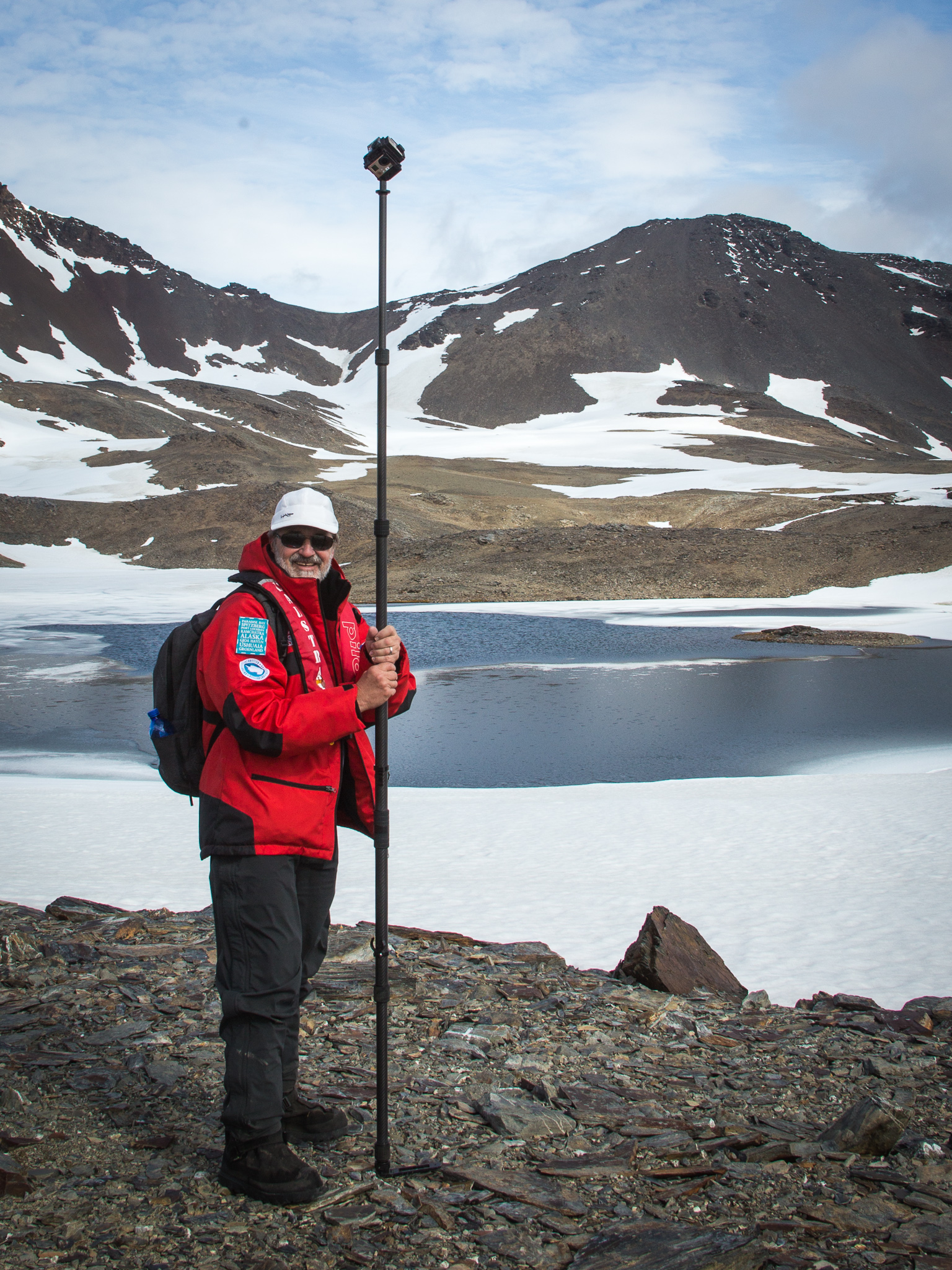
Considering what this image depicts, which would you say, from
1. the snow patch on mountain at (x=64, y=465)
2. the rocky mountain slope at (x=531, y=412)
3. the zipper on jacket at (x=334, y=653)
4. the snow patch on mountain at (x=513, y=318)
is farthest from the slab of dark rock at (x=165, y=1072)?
the snow patch on mountain at (x=513, y=318)

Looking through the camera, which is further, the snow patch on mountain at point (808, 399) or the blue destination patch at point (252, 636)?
the snow patch on mountain at point (808, 399)

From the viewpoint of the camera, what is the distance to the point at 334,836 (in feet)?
9.95

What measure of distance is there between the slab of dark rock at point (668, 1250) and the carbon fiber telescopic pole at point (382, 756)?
2.17 feet

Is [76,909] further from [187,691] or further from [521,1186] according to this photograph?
[521,1186]

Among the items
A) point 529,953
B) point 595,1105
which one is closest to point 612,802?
point 529,953

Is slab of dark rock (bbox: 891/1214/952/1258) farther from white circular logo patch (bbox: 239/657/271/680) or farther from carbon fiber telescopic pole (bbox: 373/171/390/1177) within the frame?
white circular logo patch (bbox: 239/657/271/680)

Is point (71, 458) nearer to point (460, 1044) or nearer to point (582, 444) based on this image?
point (582, 444)

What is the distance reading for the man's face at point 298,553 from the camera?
3.05 m

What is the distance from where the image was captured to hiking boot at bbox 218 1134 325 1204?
2674 millimetres

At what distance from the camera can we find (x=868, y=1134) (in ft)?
9.98

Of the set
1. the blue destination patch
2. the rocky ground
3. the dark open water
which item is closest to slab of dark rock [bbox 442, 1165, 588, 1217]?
the rocky ground

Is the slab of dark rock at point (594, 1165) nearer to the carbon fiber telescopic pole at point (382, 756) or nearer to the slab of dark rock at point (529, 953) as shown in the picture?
the carbon fiber telescopic pole at point (382, 756)

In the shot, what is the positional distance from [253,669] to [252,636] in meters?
0.10

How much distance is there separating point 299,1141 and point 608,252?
19034 centimetres
